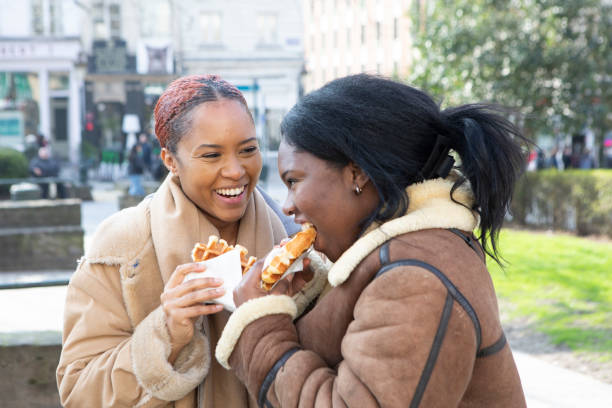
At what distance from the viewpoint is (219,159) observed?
7.29ft

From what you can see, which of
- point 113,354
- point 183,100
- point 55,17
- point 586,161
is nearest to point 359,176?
point 183,100

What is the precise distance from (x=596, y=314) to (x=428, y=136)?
5837 mm

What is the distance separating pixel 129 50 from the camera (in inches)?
1278

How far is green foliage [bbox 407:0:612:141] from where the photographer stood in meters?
16.0

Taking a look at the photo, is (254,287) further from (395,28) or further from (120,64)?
(395,28)

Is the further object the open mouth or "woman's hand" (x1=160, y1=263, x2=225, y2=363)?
the open mouth

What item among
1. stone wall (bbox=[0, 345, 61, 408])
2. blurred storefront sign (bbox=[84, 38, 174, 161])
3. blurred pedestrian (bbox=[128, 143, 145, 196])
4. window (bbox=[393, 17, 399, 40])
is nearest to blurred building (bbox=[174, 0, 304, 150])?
blurred storefront sign (bbox=[84, 38, 174, 161])

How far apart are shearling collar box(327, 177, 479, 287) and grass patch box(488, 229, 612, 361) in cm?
363

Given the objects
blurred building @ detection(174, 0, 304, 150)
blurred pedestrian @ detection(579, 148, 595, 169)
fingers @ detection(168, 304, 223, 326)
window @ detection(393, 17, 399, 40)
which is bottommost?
blurred pedestrian @ detection(579, 148, 595, 169)

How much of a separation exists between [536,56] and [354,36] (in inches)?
1883

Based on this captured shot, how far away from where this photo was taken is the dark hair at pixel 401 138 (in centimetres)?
170

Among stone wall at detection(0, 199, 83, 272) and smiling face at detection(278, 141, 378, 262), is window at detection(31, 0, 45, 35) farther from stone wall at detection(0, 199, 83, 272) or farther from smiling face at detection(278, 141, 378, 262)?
smiling face at detection(278, 141, 378, 262)

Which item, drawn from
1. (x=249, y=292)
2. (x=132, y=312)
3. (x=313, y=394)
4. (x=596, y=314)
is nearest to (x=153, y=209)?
(x=132, y=312)

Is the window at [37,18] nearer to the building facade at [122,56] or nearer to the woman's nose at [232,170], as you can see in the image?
the building facade at [122,56]
